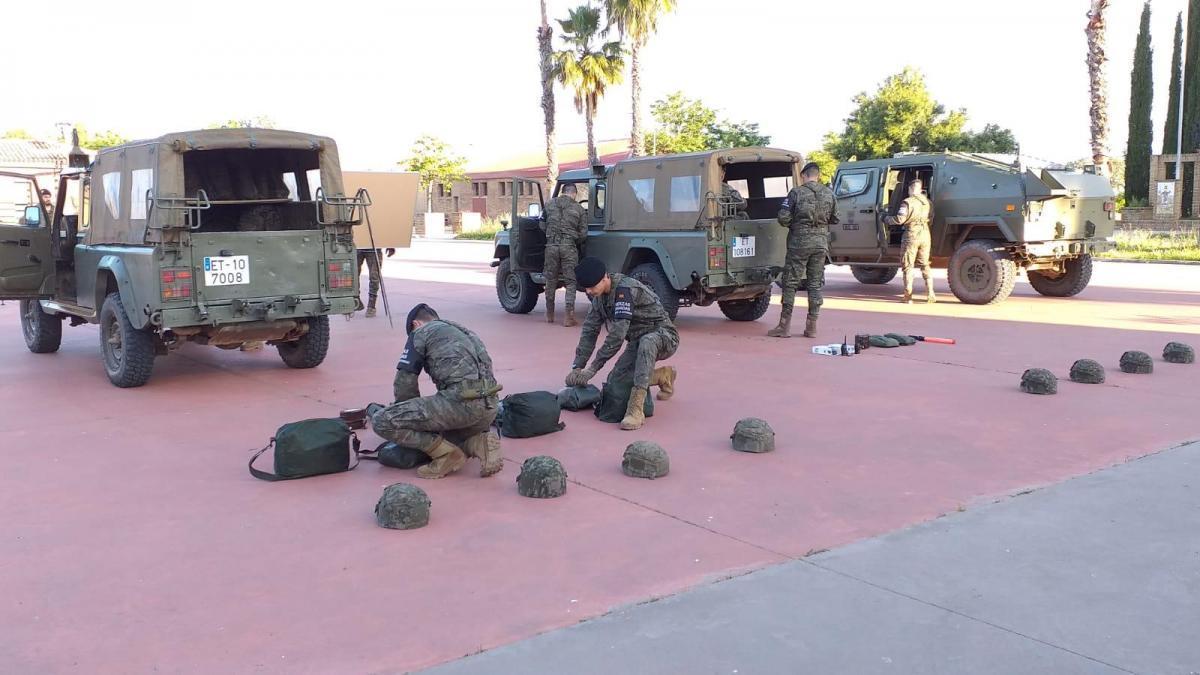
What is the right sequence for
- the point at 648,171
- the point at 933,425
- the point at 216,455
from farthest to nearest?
the point at 648,171 < the point at 933,425 < the point at 216,455

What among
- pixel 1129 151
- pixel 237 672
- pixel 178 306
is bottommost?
pixel 237 672

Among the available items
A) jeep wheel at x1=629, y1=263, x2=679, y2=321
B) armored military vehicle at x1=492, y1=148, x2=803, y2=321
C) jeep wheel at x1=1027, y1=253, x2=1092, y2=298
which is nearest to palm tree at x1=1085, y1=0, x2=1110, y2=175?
jeep wheel at x1=1027, y1=253, x2=1092, y2=298

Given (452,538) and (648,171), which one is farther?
(648,171)

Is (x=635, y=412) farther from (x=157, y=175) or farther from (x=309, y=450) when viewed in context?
(x=157, y=175)

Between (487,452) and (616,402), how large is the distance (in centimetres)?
162

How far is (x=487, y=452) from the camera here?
5.80 metres

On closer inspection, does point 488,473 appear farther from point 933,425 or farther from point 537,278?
point 537,278

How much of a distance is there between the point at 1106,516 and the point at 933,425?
2060mm

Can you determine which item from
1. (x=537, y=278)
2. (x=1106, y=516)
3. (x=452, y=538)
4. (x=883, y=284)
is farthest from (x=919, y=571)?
(x=883, y=284)

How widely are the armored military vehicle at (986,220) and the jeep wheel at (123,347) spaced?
10.6m

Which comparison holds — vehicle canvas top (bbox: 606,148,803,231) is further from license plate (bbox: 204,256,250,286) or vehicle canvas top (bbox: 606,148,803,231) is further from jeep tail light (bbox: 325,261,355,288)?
license plate (bbox: 204,256,250,286)

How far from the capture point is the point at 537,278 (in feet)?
44.8

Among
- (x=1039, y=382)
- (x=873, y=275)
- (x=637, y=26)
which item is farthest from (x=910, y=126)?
(x=1039, y=382)

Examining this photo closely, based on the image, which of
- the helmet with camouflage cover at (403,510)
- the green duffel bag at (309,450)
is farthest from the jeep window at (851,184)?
the helmet with camouflage cover at (403,510)
